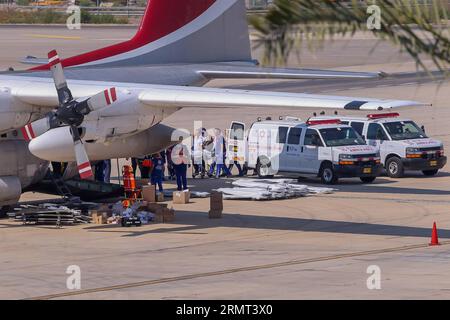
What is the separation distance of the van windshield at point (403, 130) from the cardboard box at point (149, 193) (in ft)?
32.6

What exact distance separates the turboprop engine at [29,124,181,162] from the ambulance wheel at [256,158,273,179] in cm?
569

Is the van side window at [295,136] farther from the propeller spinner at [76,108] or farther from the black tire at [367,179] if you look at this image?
the propeller spinner at [76,108]

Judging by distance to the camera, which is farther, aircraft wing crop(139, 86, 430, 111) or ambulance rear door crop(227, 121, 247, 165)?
ambulance rear door crop(227, 121, 247, 165)

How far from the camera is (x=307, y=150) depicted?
33094mm

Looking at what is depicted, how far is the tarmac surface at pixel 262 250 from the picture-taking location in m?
18.4

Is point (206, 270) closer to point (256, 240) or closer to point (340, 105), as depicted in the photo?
point (256, 240)

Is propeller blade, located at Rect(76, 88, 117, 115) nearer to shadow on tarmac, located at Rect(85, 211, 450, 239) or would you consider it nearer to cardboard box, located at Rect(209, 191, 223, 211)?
shadow on tarmac, located at Rect(85, 211, 450, 239)

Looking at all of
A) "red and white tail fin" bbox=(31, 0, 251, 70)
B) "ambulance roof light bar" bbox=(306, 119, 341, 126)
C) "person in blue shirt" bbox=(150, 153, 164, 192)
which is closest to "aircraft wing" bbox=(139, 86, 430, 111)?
"person in blue shirt" bbox=(150, 153, 164, 192)

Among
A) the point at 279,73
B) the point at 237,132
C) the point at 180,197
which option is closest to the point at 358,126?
the point at 237,132

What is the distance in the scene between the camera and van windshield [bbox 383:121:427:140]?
3431cm

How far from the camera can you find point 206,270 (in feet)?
66.6

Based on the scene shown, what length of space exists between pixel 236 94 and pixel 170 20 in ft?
25.2

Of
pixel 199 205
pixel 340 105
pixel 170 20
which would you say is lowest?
pixel 199 205
